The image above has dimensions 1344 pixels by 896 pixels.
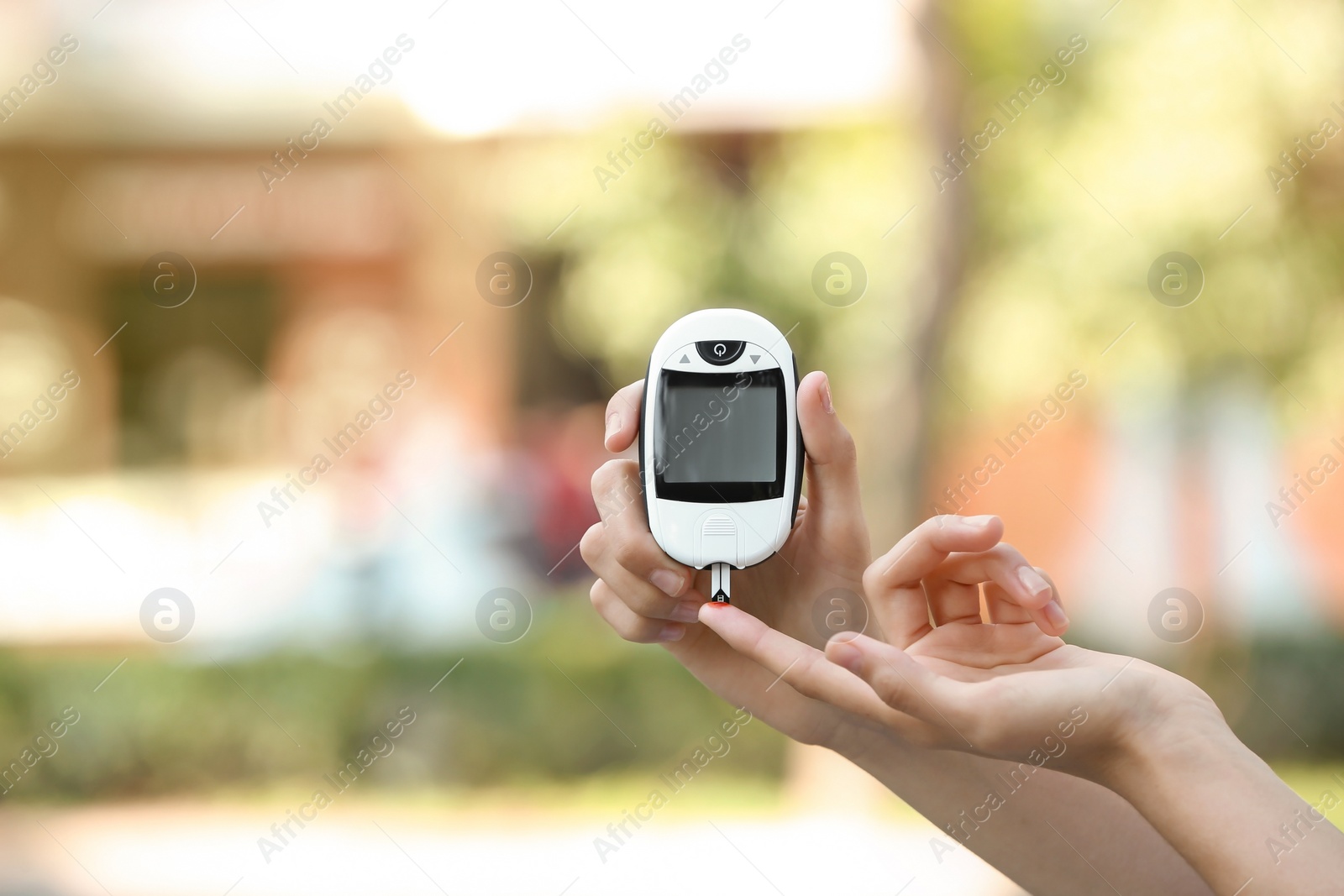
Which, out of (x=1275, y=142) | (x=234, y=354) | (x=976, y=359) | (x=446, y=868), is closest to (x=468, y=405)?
(x=234, y=354)

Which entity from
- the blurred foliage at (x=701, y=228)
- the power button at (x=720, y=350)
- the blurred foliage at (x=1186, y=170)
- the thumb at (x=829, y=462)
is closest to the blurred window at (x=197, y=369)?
the blurred foliage at (x=701, y=228)

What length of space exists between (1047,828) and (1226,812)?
1.22 ft

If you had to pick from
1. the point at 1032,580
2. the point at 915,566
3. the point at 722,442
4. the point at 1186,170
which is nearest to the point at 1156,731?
the point at 1032,580

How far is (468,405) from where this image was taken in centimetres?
1120

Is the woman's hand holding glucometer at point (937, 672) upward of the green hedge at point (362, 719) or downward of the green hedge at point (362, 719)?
upward

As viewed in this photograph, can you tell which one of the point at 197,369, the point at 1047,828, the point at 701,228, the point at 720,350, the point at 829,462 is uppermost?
the point at 701,228

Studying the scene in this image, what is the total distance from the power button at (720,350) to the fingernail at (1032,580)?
2.07 ft

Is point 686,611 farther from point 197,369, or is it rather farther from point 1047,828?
point 197,369

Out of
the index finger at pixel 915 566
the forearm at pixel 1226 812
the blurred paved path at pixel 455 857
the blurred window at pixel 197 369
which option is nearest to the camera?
the forearm at pixel 1226 812

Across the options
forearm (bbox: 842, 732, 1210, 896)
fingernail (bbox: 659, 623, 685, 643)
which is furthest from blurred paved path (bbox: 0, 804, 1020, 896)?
fingernail (bbox: 659, 623, 685, 643)

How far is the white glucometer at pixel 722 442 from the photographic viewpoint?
173cm

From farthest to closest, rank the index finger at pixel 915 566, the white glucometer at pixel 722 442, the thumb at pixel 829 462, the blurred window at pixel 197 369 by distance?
the blurred window at pixel 197 369
the white glucometer at pixel 722 442
the thumb at pixel 829 462
the index finger at pixel 915 566

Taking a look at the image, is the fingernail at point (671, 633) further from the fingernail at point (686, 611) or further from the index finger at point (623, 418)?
the index finger at point (623, 418)

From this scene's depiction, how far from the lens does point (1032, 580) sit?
1.37 metres
